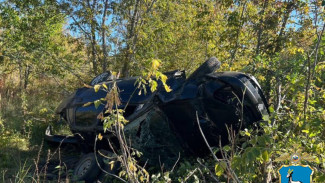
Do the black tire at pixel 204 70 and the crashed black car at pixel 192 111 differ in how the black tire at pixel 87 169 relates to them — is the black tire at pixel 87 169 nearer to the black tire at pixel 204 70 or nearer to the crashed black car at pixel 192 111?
the crashed black car at pixel 192 111

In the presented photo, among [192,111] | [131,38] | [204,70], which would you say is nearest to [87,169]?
[192,111]

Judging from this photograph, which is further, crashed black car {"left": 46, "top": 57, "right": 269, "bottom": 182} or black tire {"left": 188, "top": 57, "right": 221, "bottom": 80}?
black tire {"left": 188, "top": 57, "right": 221, "bottom": 80}

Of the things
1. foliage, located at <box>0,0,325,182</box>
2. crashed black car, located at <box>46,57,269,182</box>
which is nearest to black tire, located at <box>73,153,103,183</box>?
crashed black car, located at <box>46,57,269,182</box>

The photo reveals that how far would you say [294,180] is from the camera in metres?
1.72

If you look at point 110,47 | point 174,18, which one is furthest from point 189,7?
point 110,47

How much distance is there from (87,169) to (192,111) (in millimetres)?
1757

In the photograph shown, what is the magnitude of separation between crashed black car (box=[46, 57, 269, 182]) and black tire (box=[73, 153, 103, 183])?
0.09 m

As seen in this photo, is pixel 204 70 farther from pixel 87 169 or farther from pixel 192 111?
pixel 87 169

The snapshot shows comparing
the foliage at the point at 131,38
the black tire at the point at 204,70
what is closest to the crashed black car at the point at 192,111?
the black tire at the point at 204,70

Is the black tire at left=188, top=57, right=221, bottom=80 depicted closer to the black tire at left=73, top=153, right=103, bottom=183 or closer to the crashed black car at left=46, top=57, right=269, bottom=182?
the crashed black car at left=46, top=57, right=269, bottom=182

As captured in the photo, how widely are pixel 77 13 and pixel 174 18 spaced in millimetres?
2496

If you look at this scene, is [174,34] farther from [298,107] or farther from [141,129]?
[298,107]

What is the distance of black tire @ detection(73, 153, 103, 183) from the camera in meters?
4.93

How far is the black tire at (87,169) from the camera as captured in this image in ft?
16.2
